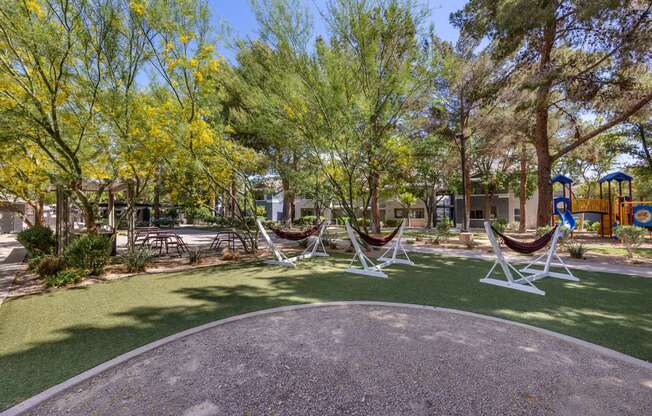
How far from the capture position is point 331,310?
167 inches

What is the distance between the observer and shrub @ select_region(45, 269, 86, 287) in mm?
5559

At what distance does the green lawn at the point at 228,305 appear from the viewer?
9.78 ft

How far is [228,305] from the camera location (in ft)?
14.8

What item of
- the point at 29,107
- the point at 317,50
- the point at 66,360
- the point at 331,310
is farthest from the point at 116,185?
the point at 331,310

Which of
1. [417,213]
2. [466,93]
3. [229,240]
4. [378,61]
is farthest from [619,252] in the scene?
[417,213]

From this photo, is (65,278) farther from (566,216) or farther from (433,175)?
(433,175)

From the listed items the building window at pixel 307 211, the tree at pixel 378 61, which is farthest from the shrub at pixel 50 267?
the building window at pixel 307 211

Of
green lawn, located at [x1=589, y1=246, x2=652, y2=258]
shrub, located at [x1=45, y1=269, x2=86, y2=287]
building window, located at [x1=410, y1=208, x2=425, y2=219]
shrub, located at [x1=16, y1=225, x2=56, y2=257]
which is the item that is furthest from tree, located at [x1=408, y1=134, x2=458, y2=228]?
shrub, located at [x1=16, y1=225, x2=56, y2=257]

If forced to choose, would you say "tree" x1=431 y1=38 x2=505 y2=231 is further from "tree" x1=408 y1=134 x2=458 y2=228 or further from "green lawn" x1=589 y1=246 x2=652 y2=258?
"green lawn" x1=589 y1=246 x2=652 y2=258

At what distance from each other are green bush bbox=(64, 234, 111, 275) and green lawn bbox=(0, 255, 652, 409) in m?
0.94

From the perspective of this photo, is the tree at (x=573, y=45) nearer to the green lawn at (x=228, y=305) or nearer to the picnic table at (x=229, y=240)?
the green lawn at (x=228, y=305)

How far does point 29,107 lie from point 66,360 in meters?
5.80

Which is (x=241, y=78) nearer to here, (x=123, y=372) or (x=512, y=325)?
(x=123, y=372)

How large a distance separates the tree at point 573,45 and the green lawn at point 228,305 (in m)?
5.88
